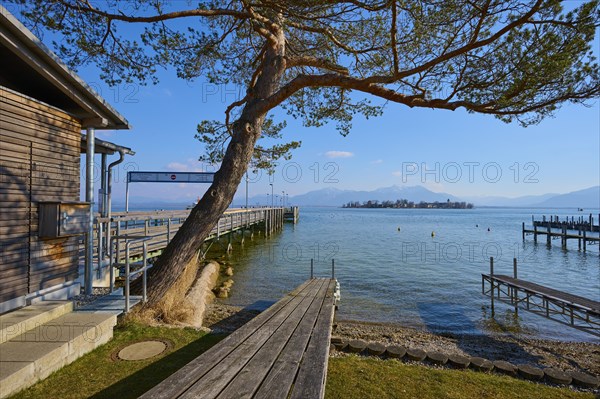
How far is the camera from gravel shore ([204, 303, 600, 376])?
7.50 m

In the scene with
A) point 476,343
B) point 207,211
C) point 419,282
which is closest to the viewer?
point 207,211

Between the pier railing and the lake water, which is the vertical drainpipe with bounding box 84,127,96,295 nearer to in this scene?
the pier railing

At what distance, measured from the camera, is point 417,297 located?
1322cm

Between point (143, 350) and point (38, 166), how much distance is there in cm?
303

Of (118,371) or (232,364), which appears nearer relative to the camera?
(232,364)

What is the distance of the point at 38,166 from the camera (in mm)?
4660

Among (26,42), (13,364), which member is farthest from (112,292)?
(26,42)

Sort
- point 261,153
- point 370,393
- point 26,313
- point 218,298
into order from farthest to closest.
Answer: point 218,298
point 261,153
point 26,313
point 370,393

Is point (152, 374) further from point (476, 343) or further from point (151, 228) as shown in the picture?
point (151, 228)

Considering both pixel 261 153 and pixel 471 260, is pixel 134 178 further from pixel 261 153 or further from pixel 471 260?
pixel 471 260

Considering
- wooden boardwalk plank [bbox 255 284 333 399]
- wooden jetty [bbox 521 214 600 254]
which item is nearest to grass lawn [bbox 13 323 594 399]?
wooden boardwalk plank [bbox 255 284 333 399]

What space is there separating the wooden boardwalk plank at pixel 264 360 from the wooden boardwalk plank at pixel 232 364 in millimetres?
56

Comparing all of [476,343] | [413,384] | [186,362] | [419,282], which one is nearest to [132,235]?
[186,362]

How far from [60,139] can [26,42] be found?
55.3 inches
